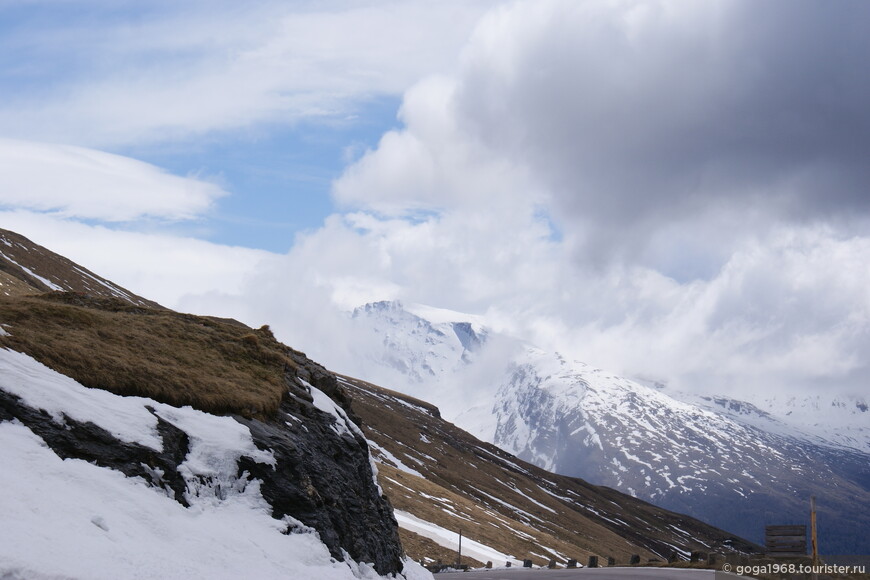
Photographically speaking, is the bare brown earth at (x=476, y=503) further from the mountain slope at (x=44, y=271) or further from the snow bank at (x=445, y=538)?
the mountain slope at (x=44, y=271)

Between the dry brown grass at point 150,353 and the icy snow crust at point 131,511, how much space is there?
90 centimetres

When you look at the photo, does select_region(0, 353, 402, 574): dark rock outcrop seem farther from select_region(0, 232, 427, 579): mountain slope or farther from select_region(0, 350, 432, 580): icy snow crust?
select_region(0, 350, 432, 580): icy snow crust

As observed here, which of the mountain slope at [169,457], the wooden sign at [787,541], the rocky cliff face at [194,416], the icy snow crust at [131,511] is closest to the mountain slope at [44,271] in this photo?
the rocky cliff face at [194,416]

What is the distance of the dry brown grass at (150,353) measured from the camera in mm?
21531

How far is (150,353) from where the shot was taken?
25281mm

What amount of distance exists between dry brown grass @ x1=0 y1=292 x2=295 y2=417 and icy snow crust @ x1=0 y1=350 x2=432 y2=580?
2.96 feet

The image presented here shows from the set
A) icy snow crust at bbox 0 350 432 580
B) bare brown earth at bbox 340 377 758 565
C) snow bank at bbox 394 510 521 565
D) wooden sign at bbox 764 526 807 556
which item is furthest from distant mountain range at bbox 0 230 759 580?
snow bank at bbox 394 510 521 565

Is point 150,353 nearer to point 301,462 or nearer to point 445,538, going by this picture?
point 301,462

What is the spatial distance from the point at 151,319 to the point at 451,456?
492 feet

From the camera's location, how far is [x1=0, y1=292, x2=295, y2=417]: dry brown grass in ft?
70.6

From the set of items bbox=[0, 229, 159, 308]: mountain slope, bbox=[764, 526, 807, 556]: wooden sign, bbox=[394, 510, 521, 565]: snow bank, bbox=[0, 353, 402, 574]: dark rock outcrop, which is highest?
bbox=[0, 229, 159, 308]: mountain slope

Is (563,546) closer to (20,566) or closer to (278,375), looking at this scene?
(278,375)

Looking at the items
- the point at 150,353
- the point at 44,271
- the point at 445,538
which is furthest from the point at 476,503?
the point at 150,353

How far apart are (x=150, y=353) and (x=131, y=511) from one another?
29.6 ft
